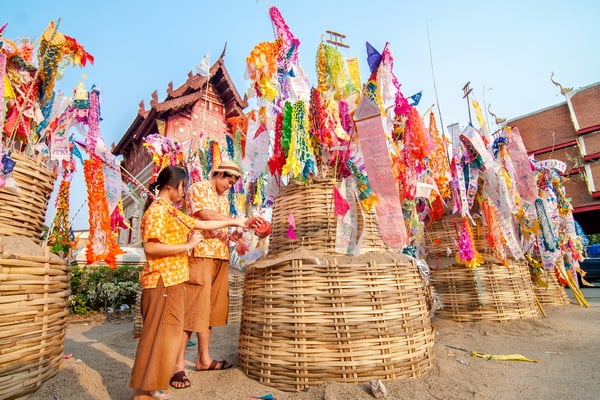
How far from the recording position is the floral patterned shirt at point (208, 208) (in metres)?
1.95

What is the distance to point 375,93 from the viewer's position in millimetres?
1832

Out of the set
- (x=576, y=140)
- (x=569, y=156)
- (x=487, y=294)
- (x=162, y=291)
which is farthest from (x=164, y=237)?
(x=576, y=140)

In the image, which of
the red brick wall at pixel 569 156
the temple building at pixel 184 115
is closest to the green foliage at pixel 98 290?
the temple building at pixel 184 115

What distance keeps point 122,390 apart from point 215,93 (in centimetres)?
1075

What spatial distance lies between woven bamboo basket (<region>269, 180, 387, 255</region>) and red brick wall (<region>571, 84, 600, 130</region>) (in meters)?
12.2

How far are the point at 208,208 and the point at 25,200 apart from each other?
942mm

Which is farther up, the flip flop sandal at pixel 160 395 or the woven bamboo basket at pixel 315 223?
the woven bamboo basket at pixel 315 223

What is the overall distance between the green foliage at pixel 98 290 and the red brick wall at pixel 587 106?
13.8 meters

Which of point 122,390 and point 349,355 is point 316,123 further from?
point 122,390

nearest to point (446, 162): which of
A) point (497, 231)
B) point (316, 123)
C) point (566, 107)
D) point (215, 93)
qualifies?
point (497, 231)

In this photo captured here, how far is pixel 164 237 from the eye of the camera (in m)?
1.59

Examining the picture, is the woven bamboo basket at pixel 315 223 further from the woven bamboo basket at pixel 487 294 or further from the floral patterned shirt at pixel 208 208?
the woven bamboo basket at pixel 487 294

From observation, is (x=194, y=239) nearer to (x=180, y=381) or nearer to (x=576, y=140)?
(x=180, y=381)

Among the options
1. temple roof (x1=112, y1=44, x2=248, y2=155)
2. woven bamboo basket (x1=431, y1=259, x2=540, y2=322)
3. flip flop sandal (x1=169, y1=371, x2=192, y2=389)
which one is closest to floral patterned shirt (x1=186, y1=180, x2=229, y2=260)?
flip flop sandal (x1=169, y1=371, x2=192, y2=389)
